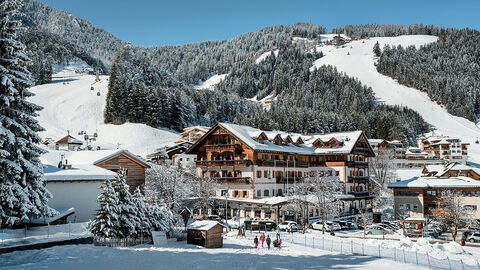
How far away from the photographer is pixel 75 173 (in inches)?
1625

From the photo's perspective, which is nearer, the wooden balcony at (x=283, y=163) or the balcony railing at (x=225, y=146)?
the wooden balcony at (x=283, y=163)

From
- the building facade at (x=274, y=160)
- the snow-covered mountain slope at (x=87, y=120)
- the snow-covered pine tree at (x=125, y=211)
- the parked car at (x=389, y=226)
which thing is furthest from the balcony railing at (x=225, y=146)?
the snow-covered mountain slope at (x=87, y=120)

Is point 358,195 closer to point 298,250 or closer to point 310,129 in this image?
point 298,250

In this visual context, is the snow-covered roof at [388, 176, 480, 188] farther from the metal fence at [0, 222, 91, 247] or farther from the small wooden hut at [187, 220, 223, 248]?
the metal fence at [0, 222, 91, 247]

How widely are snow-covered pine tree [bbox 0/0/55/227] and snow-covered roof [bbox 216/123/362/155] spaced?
129 feet

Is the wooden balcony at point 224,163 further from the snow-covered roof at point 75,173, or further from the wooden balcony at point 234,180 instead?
the snow-covered roof at point 75,173

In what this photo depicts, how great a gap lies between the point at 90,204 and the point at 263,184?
96.9 feet

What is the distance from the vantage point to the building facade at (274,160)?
64125 millimetres

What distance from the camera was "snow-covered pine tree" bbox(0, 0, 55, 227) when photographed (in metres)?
24.1

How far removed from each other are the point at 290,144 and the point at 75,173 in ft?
131

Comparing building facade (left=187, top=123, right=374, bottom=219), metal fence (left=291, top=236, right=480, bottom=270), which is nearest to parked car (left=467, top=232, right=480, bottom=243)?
metal fence (left=291, top=236, right=480, bottom=270)

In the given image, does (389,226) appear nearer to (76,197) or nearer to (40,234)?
(76,197)

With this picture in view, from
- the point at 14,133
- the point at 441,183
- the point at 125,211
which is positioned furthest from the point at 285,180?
the point at 14,133

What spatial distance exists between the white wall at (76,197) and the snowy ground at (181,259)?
9.79 meters
